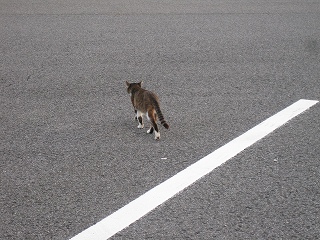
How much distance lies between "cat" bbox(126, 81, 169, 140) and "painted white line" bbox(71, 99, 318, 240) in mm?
584

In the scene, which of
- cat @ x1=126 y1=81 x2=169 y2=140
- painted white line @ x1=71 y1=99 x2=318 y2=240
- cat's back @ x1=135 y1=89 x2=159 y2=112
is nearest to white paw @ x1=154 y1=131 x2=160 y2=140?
cat @ x1=126 y1=81 x2=169 y2=140

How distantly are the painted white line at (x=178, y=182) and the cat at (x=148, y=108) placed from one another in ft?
1.92

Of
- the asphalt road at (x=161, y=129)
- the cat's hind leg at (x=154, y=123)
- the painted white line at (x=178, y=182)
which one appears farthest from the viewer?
the cat's hind leg at (x=154, y=123)

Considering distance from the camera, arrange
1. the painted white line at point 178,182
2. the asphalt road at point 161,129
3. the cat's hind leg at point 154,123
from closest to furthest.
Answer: the painted white line at point 178,182 < the asphalt road at point 161,129 < the cat's hind leg at point 154,123

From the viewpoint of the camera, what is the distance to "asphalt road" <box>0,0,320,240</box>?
4301mm

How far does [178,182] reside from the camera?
485 centimetres

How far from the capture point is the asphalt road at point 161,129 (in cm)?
430

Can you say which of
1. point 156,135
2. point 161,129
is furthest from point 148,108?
point 161,129

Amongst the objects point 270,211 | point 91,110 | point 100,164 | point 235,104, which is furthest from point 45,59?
point 270,211

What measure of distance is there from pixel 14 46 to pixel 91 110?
11.8ft

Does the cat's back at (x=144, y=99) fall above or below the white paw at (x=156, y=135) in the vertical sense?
above

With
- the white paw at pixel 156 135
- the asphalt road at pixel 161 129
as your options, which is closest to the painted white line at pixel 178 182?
the asphalt road at pixel 161 129

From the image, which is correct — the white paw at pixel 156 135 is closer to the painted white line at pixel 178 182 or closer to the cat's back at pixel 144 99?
the cat's back at pixel 144 99

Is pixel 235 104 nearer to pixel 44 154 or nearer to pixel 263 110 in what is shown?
pixel 263 110
